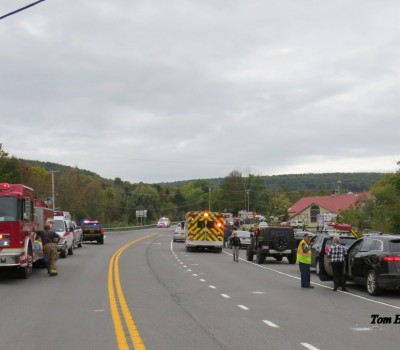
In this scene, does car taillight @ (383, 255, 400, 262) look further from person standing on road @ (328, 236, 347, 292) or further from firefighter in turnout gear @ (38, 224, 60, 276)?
firefighter in turnout gear @ (38, 224, 60, 276)

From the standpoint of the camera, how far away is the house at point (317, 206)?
333 feet

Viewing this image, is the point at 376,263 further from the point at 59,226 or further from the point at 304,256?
the point at 59,226

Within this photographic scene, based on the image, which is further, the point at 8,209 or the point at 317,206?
the point at 317,206

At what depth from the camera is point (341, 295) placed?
15.0 metres

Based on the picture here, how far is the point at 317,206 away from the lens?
10619cm

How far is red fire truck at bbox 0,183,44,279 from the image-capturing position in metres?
17.2

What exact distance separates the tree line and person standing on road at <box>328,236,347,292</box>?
89.4 feet

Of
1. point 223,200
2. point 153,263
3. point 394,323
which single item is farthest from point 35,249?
point 223,200

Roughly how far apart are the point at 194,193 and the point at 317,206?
251 feet

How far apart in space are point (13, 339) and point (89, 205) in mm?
86190

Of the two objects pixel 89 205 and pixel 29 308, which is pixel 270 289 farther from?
pixel 89 205

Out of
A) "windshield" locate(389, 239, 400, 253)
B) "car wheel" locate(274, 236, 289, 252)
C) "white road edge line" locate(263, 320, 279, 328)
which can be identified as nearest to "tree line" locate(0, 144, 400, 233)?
"car wheel" locate(274, 236, 289, 252)

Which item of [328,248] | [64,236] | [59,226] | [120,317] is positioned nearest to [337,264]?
[328,248]

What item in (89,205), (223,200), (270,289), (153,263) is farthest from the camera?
(223,200)
